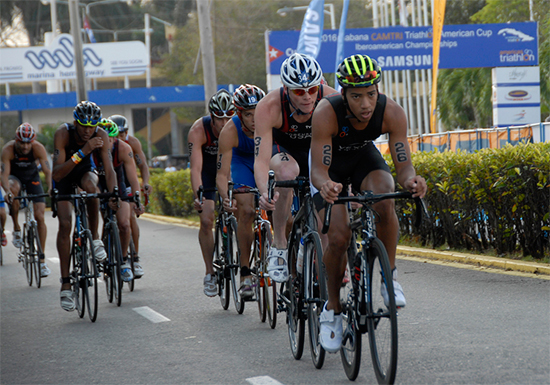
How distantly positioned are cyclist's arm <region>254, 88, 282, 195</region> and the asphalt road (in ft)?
4.48

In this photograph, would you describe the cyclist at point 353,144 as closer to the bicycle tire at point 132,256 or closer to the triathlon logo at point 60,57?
the bicycle tire at point 132,256

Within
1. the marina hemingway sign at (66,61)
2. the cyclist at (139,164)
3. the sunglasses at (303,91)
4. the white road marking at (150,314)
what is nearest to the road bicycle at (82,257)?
the white road marking at (150,314)

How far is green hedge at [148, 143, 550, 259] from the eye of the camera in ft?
29.1

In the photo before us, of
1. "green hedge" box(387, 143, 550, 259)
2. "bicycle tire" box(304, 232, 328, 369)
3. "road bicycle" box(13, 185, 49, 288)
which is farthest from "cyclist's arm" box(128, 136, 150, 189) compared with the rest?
"bicycle tire" box(304, 232, 328, 369)

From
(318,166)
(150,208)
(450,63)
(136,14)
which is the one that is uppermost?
(136,14)

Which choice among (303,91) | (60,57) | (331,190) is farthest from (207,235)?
(60,57)

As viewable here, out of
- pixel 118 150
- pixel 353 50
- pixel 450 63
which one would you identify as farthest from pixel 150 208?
pixel 118 150

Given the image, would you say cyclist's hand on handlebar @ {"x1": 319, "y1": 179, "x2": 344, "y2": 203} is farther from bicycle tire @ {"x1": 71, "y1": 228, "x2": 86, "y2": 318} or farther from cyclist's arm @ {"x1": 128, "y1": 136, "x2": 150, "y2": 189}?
cyclist's arm @ {"x1": 128, "y1": 136, "x2": 150, "y2": 189}

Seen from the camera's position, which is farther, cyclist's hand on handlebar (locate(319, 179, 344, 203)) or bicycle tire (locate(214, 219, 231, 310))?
bicycle tire (locate(214, 219, 231, 310))

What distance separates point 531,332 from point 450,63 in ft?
76.0

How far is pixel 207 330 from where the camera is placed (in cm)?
716

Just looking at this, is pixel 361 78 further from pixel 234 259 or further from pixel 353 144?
pixel 234 259

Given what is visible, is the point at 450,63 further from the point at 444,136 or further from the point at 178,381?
the point at 178,381

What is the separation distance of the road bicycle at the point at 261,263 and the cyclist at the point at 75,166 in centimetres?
185
